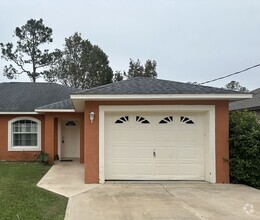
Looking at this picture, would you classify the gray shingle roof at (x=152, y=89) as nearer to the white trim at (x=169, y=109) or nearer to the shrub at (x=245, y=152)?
the white trim at (x=169, y=109)

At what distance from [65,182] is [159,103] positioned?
413 cm

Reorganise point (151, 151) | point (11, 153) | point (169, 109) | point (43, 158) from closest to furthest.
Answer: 1. point (169, 109)
2. point (151, 151)
3. point (43, 158)
4. point (11, 153)

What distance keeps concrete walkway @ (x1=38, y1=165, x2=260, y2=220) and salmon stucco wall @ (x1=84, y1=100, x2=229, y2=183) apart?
49cm

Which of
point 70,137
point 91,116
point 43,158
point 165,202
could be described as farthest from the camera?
point 70,137

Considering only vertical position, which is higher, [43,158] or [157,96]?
[157,96]

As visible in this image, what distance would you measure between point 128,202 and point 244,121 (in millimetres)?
5366

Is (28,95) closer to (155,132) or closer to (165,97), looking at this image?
(155,132)

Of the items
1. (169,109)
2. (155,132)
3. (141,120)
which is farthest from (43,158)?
(169,109)

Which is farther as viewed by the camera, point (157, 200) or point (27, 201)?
point (157, 200)

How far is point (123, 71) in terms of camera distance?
1678 inches

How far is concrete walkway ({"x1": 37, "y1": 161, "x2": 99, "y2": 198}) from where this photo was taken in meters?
9.52

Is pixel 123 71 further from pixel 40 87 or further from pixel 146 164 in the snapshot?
pixel 146 164

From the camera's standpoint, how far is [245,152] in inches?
411

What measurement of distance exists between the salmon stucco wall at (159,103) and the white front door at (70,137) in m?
8.17
